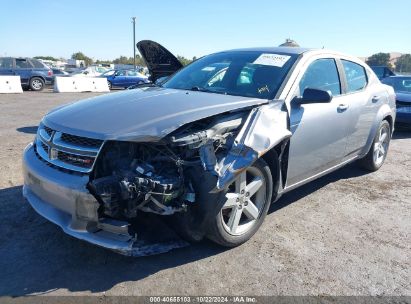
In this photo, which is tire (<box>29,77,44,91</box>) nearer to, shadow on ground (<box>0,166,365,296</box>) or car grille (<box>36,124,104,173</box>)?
shadow on ground (<box>0,166,365,296</box>)

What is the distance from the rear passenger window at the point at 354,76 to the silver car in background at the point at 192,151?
55 centimetres

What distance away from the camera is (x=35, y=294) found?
8.82ft

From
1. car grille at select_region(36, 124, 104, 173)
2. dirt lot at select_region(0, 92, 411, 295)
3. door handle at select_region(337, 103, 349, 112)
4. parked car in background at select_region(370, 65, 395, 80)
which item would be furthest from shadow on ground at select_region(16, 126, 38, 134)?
parked car in background at select_region(370, 65, 395, 80)

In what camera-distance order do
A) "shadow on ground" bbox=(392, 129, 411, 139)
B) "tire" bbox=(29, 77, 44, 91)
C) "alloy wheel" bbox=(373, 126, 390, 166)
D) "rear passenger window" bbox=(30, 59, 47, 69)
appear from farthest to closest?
1. "rear passenger window" bbox=(30, 59, 47, 69)
2. "tire" bbox=(29, 77, 44, 91)
3. "shadow on ground" bbox=(392, 129, 411, 139)
4. "alloy wheel" bbox=(373, 126, 390, 166)

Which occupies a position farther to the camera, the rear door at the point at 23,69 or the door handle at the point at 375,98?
the rear door at the point at 23,69

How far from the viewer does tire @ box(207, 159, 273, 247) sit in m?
3.17

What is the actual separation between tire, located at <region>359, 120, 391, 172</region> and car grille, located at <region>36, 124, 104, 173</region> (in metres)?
4.12

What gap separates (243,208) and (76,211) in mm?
1408

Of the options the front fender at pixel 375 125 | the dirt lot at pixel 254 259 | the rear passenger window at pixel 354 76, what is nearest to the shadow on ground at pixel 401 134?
the front fender at pixel 375 125

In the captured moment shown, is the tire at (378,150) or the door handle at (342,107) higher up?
the door handle at (342,107)

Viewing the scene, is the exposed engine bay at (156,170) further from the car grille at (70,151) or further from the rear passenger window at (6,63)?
the rear passenger window at (6,63)

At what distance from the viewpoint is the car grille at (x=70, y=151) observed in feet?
9.30

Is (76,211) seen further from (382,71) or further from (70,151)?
(382,71)

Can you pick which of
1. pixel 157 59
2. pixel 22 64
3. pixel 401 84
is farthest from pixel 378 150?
pixel 22 64
